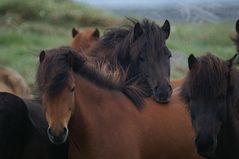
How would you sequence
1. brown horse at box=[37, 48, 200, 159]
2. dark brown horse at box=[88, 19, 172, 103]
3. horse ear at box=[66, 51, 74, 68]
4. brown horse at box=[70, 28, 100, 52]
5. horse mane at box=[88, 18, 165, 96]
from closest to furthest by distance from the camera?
brown horse at box=[37, 48, 200, 159] < horse ear at box=[66, 51, 74, 68] < dark brown horse at box=[88, 19, 172, 103] < horse mane at box=[88, 18, 165, 96] < brown horse at box=[70, 28, 100, 52]

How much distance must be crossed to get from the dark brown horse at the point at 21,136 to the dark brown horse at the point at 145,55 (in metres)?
1.06

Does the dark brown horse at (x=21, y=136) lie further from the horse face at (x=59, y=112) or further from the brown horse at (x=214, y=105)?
the brown horse at (x=214, y=105)

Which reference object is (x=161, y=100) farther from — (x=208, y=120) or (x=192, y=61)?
(x=208, y=120)

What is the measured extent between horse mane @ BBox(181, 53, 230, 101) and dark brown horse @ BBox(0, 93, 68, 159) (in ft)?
4.48

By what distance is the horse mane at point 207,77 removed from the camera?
16.6 feet

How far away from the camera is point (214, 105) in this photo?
16.6ft

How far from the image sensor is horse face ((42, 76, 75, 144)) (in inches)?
205

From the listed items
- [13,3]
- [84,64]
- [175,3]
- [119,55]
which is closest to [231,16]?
[175,3]

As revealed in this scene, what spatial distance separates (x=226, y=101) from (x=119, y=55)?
202 centimetres

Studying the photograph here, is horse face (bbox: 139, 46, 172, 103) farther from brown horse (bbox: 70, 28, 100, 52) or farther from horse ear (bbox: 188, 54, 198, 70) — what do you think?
brown horse (bbox: 70, 28, 100, 52)

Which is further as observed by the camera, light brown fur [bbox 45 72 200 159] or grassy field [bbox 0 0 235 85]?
grassy field [bbox 0 0 235 85]

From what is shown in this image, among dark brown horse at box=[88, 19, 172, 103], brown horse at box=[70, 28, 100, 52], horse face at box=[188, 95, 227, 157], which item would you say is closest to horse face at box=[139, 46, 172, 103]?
dark brown horse at box=[88, 19, 172, 103]

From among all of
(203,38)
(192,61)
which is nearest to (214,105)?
(192,61)

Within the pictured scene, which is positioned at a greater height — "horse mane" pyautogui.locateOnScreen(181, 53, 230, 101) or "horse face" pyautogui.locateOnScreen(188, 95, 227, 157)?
"horse mane" pyautogui.locateOnScreen(181, 53, 230, 101)
